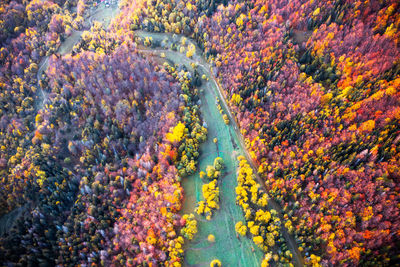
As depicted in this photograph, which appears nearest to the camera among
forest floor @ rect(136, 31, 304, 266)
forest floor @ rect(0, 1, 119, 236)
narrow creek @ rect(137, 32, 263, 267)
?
narrow creek @ rect(137, 32, 263, 267)

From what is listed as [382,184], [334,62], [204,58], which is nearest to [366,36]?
[334,62]

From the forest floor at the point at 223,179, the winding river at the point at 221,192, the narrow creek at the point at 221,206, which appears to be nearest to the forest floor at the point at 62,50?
the winding river at the point at 221,192

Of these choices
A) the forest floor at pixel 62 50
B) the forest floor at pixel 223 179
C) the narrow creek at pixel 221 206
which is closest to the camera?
the narrow creek at pixel 221 206

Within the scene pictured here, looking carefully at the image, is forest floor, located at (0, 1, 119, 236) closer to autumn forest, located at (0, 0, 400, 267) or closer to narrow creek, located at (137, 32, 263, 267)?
autumn forest, located at (0, 0, 400, 267)

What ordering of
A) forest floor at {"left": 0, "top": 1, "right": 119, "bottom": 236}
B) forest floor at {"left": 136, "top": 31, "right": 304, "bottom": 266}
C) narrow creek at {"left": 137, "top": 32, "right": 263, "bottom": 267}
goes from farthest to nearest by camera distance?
forest floor at {"left": 0, "top": 1, "right": 119, "bottom": 236} → forest floor at {"left": 136, "top": 31, "right": 304, "bottom": 266} → narrow creek at {"left": 137, "top": 32, "right": 263, "bottom": 267}

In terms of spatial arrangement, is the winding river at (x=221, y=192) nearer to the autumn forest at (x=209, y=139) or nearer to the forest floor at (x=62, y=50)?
the autumn forest at (x=209, y=139)

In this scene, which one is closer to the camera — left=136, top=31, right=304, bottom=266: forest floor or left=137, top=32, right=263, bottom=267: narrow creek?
left=137, top=32, right=263, bottom=267: narrow creek

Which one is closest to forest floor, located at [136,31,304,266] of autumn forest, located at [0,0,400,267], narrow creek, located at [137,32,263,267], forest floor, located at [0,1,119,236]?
narrow creek, located at [137,32,263,267]

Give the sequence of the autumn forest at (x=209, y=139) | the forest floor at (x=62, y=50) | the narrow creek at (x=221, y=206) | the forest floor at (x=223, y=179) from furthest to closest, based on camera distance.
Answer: the forest floor at (x=62, y=50)
the forest floor at (x=223, y=179)
the autumn forest at (x=209, y=139)
the narrow creek at (x=221, y=206)

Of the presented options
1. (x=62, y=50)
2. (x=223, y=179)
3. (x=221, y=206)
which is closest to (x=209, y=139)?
(x=223, y=179)
